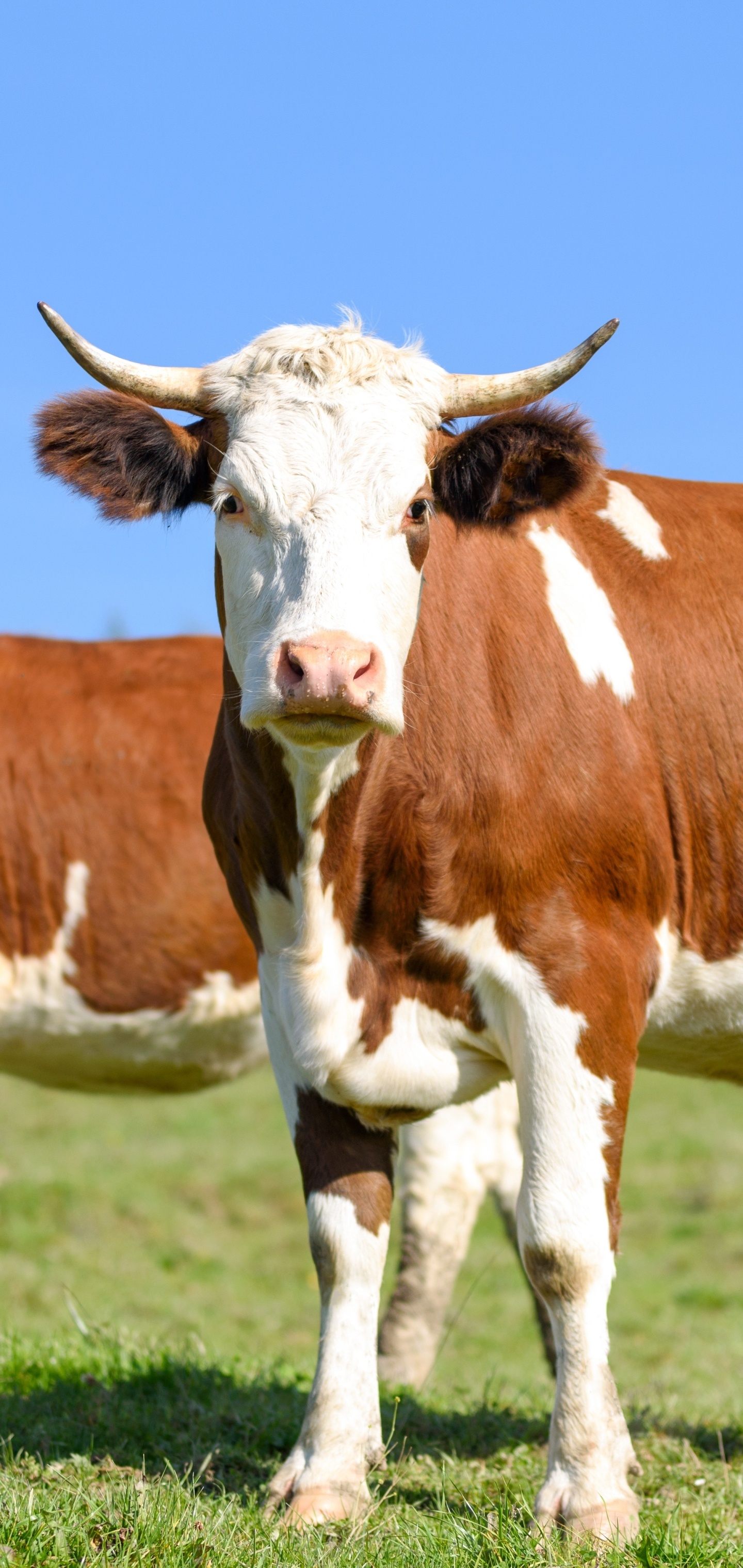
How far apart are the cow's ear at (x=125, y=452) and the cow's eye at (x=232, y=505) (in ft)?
0.83

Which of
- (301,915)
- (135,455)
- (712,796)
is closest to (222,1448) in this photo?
(301,915)

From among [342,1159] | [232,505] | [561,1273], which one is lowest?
[561,1273]

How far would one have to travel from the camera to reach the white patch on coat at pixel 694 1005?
178 inches

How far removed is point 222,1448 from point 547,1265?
1255 millimetres

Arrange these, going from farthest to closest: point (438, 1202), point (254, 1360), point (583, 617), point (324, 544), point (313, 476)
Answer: point (438, 1202) < point (254, 1360) < point (583, 617) < point (313, 476) < point (324, 544)

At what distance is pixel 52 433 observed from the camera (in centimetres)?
441

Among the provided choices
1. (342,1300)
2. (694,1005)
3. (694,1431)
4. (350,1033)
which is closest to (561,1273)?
(342,1300)

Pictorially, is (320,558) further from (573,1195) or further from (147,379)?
(573,1195)

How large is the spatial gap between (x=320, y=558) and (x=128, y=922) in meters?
4.26

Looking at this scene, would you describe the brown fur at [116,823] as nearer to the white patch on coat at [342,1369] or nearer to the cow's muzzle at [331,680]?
the white patch on coat at [342,1369]

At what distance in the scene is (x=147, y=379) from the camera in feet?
14.3

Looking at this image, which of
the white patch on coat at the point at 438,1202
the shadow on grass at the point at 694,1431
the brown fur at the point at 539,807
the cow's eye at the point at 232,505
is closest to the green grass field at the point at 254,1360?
the shadow on grass at the point at 694,1431

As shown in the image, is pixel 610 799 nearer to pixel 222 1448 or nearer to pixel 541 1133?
pixel 541 1133

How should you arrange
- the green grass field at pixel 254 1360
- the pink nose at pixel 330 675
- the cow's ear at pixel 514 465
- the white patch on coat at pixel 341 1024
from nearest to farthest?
the pink nose at pixel 330 675 → the green grass field at pixel 254 1360 → the white patch on coat at pixel 341 1024 → the cow's ear at pixel 514 465
